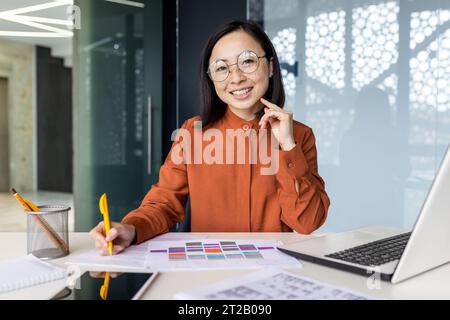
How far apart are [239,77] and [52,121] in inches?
308

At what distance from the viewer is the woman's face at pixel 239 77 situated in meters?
1.45

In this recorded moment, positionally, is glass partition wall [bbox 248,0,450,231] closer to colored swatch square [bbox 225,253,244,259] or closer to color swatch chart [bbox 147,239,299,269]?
color swatch chart [bbox 147,239,299,269]

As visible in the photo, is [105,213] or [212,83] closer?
[105,213]

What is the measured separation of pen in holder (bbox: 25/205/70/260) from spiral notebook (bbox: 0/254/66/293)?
31 mm

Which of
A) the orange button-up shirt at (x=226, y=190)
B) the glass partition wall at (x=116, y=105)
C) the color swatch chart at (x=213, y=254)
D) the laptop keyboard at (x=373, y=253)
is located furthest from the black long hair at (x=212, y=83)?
the glass partition wall at (x=116, y=105)

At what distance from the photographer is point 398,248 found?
0.94 m

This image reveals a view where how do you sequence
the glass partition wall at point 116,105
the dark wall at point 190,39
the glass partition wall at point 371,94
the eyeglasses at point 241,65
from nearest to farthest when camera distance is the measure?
the eyeglasses at point 241,65 < the glass partition wall at point 371,94 < the glass partition wall at point 116,105 < the dark wall at point 190,39

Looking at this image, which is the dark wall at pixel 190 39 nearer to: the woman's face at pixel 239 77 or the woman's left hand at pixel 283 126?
the woman's face at pixel 239 77

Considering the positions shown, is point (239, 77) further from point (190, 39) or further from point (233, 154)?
point (190, 39)

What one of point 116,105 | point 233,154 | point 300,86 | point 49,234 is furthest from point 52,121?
point 49,234

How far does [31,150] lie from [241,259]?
8.37m

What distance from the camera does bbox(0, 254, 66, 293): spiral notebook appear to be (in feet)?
2.46

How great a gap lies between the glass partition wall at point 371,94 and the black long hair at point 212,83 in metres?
1.69
